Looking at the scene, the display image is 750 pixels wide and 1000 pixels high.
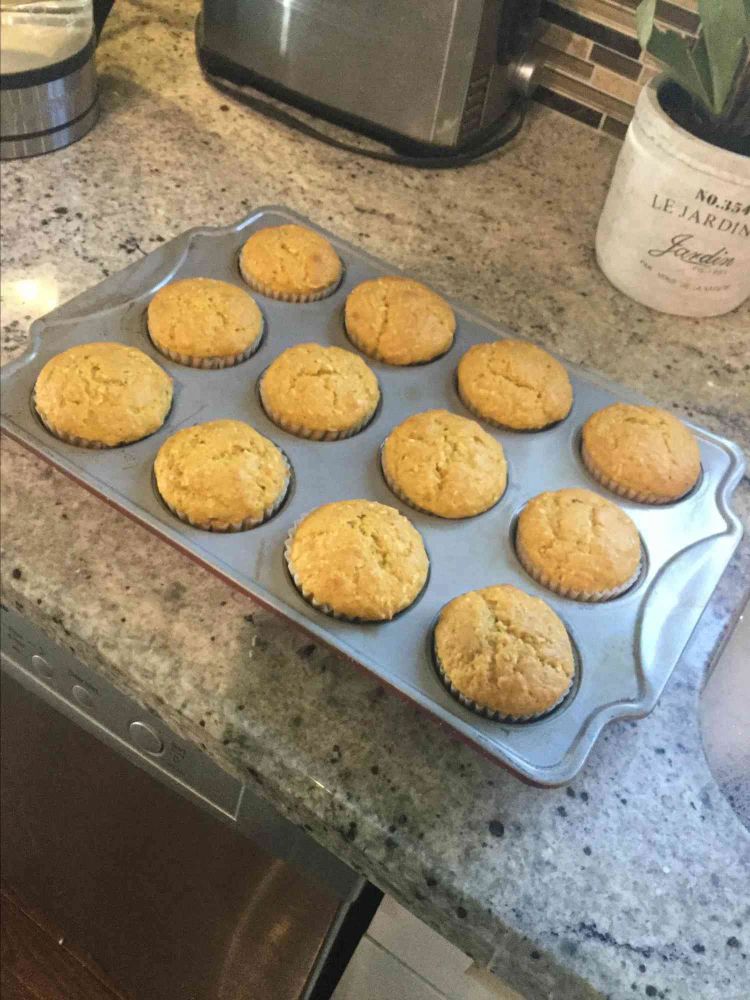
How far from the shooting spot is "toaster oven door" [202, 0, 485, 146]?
931 mm

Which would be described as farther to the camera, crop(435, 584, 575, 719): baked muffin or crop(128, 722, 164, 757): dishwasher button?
crop(128, 722, 164, 757): dishwasher button

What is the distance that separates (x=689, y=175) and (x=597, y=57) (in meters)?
0.38

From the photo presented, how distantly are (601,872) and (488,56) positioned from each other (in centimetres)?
84

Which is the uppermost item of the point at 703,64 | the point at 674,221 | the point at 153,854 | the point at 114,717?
the point at 703,64

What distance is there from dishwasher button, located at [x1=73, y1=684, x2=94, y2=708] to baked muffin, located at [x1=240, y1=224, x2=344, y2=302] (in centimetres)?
39

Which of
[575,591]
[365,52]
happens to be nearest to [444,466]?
[575,591]

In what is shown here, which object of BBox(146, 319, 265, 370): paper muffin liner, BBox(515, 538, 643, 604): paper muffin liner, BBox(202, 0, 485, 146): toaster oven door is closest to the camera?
BBox(515, 538, 643, 604): paper muffin liner

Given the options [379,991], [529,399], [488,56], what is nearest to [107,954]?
[379,991]

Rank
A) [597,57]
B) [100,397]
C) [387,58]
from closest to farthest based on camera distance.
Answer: [100,397]
[387,58]
[597,57]

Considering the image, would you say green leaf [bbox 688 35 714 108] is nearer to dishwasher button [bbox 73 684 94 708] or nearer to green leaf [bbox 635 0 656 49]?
green leaf [bbox 635 0 656 49]

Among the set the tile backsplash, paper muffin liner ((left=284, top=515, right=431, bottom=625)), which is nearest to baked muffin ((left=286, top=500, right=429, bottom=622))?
paper muffin liner ((left=284, top=515, right=431, bottom=625))

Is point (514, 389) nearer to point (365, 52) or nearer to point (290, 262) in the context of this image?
point (290, 262)

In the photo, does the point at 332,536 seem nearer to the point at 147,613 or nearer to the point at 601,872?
the point at 147,613

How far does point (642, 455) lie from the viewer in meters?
0.71
